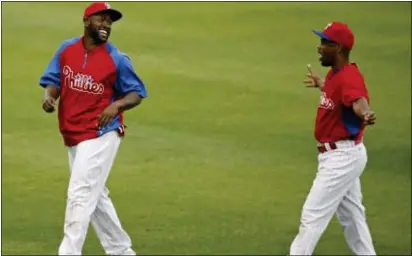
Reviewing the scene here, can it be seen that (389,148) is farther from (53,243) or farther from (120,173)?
(53,243)

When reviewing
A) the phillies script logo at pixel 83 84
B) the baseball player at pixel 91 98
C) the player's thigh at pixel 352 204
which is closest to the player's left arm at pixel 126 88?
the baseball player at pixel 91 98

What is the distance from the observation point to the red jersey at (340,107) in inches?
328

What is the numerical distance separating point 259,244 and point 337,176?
1.79 metres

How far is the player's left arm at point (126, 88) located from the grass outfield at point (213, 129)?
205cm

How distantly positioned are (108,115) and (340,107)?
5.15ft

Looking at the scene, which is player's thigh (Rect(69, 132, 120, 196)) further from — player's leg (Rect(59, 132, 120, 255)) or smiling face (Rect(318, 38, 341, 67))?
smiling face (Rect(318, 38, 341, 67))

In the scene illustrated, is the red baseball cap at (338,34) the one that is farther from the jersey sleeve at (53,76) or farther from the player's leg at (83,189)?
the jersey sleeve at (53,76)

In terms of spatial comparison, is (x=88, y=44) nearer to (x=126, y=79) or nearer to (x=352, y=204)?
(x=126, y=79)

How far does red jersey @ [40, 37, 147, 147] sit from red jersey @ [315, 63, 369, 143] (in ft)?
4.15

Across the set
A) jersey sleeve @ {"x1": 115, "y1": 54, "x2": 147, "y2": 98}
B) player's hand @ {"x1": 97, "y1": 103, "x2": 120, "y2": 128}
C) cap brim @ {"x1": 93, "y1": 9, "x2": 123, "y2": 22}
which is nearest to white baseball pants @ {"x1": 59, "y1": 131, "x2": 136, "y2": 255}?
player's hand @ {"x1": 97, "y1": 103, "x2": 120, "y2": 128}

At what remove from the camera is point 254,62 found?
51.6 ft

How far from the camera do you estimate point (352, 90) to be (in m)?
8.29

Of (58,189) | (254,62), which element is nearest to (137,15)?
(254,62)

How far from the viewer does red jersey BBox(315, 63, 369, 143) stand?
27.3 feet
